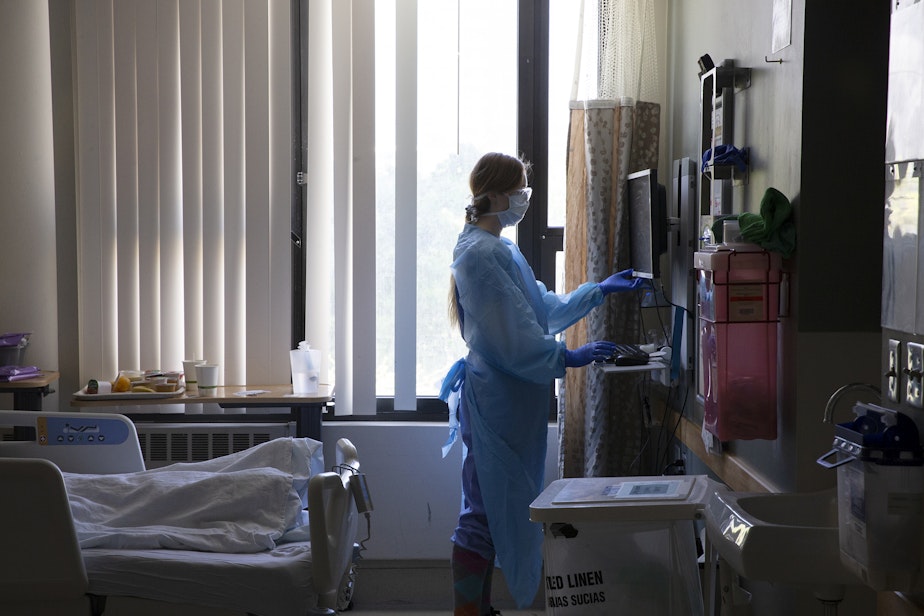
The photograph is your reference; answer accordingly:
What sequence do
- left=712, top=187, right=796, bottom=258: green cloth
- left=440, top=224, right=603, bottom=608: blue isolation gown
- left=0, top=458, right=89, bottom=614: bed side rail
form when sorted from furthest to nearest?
left=440, top=224, right=603, bottom=608: blue isolation gown
left=712, top=187, right=796, bottom=258: green cloth
left=0, top=458, right=89, bottom=614: bed side rail

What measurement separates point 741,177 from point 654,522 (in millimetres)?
945

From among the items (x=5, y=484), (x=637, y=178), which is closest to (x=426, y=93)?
(x=637, y=178)

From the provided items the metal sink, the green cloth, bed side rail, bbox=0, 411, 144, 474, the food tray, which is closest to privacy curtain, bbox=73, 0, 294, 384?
the food tray

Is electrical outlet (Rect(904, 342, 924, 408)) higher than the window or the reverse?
the reverse

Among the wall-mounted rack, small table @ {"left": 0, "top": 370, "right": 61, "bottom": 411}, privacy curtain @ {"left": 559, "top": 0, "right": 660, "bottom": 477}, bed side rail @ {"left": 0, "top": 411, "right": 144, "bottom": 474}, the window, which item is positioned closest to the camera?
the wall-mounted rack

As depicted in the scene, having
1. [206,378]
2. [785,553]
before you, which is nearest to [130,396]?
[206,378]

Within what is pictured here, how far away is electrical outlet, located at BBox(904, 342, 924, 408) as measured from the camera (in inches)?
54.8

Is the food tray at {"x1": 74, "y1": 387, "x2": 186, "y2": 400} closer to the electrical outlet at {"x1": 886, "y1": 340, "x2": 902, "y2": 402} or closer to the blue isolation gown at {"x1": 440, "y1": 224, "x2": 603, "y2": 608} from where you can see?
the blue isolation gown at {"x1": 440, "y1": 224, "x2": 603, "y2": 608}

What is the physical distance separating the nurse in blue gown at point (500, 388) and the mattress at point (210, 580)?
101 centimetres

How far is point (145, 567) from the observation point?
2.10 metres

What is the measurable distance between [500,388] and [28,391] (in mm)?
1655

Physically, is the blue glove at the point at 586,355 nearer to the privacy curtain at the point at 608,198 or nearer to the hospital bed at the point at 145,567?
the privacy curtain at the point at 608,198

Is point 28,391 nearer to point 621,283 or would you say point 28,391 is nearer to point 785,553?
point 621,283

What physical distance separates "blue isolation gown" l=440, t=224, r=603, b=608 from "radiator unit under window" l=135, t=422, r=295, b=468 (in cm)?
77
